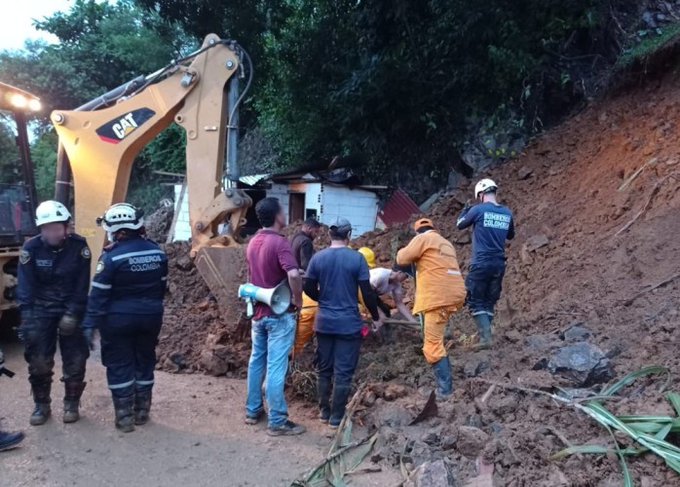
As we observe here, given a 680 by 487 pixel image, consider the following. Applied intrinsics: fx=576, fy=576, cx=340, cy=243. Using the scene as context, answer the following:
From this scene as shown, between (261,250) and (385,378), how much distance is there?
69.6 inches

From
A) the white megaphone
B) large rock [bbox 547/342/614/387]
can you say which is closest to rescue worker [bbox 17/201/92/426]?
the white megaphone

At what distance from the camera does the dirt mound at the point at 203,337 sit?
Result: 610cm

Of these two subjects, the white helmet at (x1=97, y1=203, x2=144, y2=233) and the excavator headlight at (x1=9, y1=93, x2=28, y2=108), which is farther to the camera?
the excavator headlight at (x1=9, y1=93, x2=28, y2=108)

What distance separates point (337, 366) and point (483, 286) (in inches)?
80.1

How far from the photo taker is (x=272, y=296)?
4.66 metres

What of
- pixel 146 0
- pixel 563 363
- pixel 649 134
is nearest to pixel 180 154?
pixel 146 0

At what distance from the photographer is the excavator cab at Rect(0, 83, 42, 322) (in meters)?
6.35

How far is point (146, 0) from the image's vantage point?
40.5 feet

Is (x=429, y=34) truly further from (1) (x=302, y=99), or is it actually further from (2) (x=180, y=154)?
(2) (x=180, y=154)

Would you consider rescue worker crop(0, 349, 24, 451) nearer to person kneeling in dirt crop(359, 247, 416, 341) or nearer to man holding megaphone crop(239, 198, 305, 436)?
man holding megaphone crop(239, 198, 305, 436)

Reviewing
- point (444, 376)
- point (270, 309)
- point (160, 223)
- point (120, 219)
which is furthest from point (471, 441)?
point (160, 223)

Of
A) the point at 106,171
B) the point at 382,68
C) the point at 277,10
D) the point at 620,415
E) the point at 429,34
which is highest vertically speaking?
the point at 277,10

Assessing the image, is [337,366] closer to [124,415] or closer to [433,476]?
[433,476]

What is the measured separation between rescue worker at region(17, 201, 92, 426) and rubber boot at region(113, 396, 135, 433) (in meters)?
0.43
